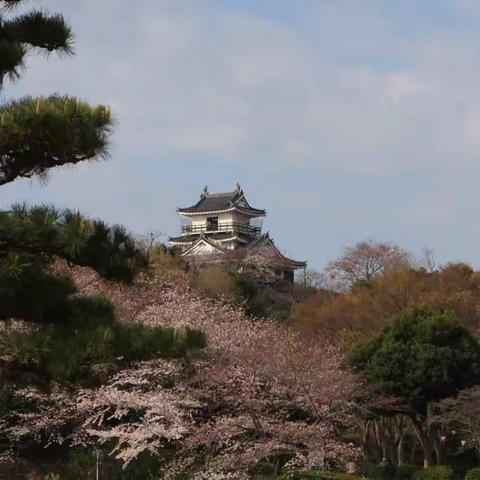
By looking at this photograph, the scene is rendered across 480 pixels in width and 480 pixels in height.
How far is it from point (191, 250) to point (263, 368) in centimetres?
2472

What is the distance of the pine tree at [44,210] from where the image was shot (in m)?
5.88

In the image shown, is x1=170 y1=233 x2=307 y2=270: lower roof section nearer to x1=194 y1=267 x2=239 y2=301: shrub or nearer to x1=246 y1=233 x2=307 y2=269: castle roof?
x1=246 y1=233 x2=307 y2=269: castle roof

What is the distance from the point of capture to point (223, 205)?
1658 inches

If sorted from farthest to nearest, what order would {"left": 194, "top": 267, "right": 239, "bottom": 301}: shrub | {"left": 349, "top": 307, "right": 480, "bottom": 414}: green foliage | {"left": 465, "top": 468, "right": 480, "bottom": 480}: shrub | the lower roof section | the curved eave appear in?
the curved eave < the lower roof section < {"left": 194, "top": 267, "right": 239, "bottom": 301}: shrub < {"left": 349, "top": 307, "right": 480, "bottom": 414}: green foliage < {"left": 465, "top": 468, "right": 480, "bottom": 480}: shrub

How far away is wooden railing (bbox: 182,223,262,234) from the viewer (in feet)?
134

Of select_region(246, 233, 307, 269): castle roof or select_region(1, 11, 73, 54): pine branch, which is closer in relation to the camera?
select_region(1, 11, 73, 54): pine branch

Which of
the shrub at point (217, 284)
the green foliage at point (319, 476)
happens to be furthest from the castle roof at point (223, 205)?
the green foliage at point (319, 476)

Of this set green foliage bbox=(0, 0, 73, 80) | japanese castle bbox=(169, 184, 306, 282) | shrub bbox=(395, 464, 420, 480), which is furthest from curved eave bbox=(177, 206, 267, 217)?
green foliage bbox=(0, 0, 73, 80)

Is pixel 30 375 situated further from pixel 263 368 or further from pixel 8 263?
pixel 263 368

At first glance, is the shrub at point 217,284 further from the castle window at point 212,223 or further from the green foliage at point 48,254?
the castle window at point 212,223

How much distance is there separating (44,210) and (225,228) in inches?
1375

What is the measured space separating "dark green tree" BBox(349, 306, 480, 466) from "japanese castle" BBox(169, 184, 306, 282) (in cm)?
1719

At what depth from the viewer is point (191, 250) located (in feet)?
125

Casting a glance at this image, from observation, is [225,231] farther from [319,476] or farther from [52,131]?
[52,131]
